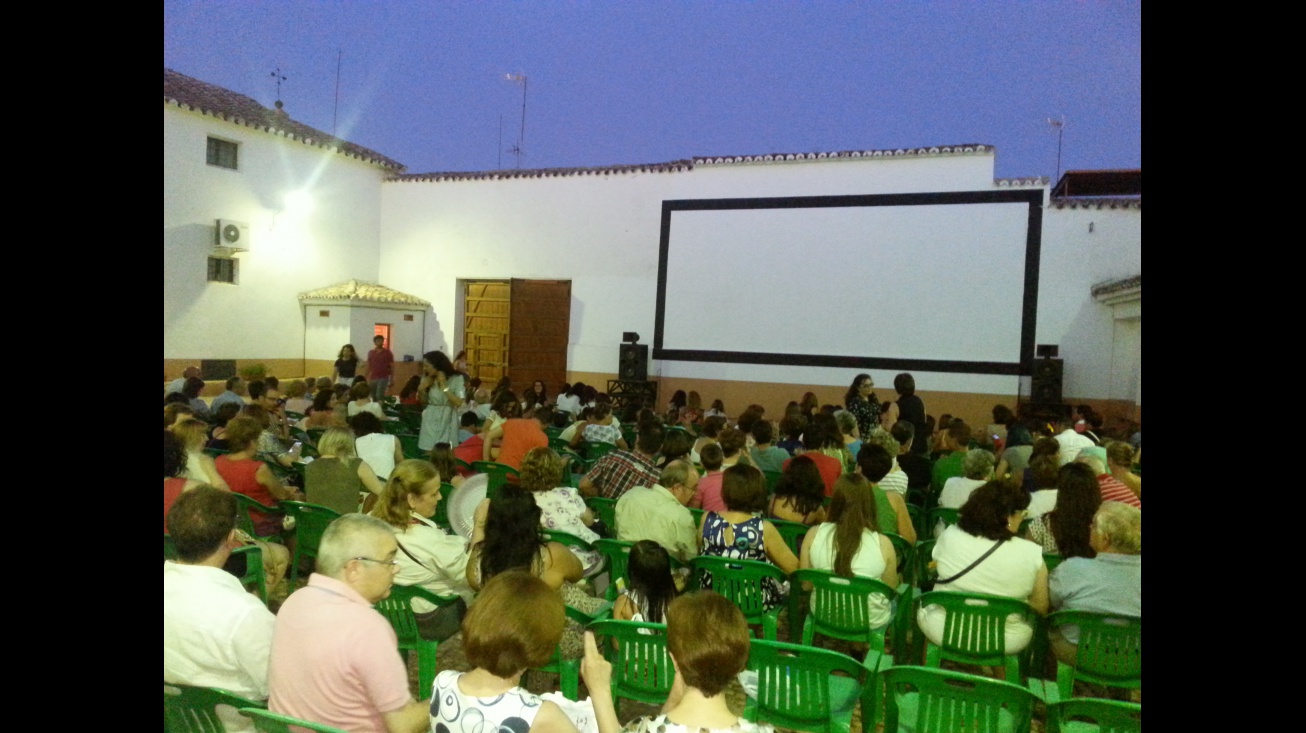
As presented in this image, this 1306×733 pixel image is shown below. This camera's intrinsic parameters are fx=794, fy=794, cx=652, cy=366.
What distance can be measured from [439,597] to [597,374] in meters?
11.9

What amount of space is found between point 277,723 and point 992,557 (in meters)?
2.65

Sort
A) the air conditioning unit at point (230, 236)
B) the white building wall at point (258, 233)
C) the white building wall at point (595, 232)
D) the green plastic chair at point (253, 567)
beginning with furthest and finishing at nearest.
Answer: the white building wall at point (595, 232)
the air conditioning unit at point (230, 236)
the white building wall at point (258, 233)
the green plastic chair at point (253, 567)

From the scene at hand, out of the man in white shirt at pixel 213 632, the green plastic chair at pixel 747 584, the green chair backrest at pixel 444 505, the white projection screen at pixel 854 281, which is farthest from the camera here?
the white projection screen at pixel 854 281

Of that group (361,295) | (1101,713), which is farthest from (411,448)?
(361,295)

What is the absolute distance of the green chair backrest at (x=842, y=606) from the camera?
127 inches

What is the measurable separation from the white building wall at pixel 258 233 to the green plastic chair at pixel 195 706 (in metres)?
11.9

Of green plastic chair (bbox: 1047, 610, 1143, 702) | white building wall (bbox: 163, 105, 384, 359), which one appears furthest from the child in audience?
white building wall (bbox: 163, 105, 384, 359)

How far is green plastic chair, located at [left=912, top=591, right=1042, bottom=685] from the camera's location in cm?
297

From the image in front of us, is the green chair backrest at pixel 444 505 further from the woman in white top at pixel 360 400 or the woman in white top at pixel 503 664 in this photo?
the woman in white top at pixel 503 664

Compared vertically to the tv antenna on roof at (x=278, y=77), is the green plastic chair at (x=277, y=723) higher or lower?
lower

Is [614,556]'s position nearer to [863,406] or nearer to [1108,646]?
[1108,646]

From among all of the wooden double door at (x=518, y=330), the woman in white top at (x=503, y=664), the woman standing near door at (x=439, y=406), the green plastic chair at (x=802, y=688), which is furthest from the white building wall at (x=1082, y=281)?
the woman in white top at (x=503, y=664)

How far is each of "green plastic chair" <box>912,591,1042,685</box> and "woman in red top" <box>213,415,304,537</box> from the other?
11.3ft
